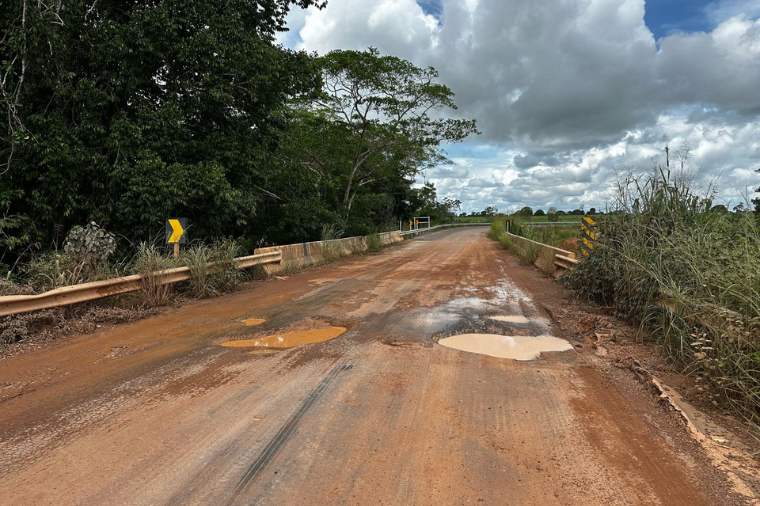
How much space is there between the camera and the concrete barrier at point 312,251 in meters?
12.5

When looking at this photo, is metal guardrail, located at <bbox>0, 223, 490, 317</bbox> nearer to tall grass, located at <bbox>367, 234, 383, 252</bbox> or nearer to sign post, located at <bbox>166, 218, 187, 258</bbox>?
sign post, located at <bbox>166, 218, 187, 258</bbox>

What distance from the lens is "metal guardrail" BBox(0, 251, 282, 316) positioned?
18.2ft

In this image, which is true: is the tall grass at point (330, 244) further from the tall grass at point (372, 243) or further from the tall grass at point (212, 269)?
the tall grass at point (212, 269)

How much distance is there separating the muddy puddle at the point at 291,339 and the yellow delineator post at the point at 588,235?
15.9ft

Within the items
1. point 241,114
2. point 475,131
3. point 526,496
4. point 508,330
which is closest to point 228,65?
point 241,114

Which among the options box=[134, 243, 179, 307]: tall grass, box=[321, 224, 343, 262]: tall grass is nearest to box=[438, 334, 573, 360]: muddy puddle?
box=[134, 243, 179, 307]: tall grass

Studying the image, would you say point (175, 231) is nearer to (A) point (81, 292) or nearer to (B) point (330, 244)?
(A) point (81, 292)

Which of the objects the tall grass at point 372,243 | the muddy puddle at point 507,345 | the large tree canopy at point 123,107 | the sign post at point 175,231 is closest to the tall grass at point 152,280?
the sign post at point 175,231

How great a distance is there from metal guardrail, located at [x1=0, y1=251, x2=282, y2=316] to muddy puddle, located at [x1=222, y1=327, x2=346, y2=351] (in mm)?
2626

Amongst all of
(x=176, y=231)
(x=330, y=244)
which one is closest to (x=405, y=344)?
(x=176, y=231)

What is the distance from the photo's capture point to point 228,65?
34.5ft

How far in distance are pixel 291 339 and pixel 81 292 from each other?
133 inches

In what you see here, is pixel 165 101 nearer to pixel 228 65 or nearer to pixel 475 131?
pixel 228 65

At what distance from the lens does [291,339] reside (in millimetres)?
5734
